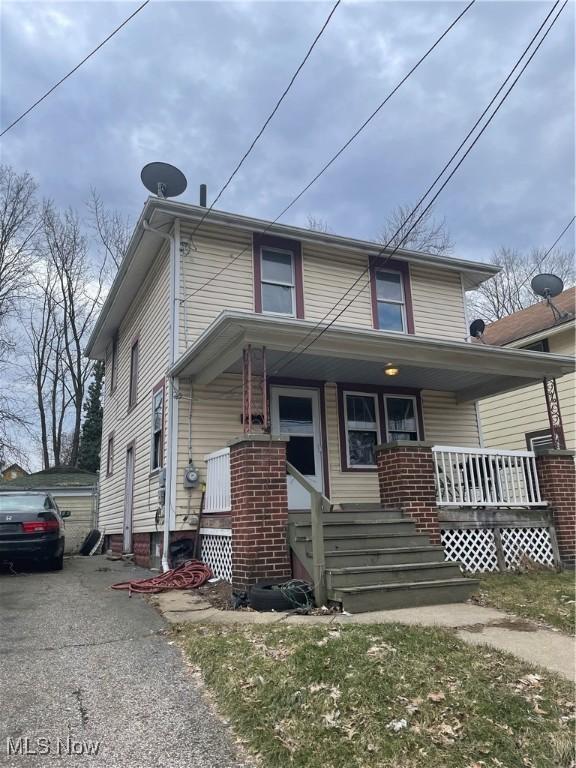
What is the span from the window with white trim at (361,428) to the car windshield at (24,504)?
5.01 meters

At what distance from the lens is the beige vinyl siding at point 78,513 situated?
18.1 metres

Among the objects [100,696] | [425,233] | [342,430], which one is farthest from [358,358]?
[425,233]

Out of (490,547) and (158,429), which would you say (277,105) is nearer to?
(158,429)

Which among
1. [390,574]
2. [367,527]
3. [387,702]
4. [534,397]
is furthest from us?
[534,397]

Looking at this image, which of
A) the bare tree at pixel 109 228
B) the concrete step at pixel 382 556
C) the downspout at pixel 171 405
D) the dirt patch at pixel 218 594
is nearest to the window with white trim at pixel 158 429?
the downspout at pixel 171 405

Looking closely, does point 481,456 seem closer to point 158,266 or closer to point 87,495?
point 158,266

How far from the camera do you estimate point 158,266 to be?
34.0ft

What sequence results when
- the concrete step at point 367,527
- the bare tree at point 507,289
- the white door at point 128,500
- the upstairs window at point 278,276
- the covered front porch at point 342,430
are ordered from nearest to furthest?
the covered front porch at point 342,430 < the concrete step at point 367,527 < the upstairs window at point 278,276 < the white door at point 128,500 < the bare tree at point 507,289

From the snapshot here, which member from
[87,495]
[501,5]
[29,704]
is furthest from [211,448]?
[87,495]

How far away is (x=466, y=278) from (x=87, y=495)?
1377 centimetres

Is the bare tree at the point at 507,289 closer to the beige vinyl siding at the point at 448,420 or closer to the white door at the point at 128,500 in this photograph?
the beige vinyl siding at the point at 448,420

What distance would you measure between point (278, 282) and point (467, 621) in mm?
6717

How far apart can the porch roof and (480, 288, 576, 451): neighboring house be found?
363cm

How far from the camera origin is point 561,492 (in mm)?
8367
